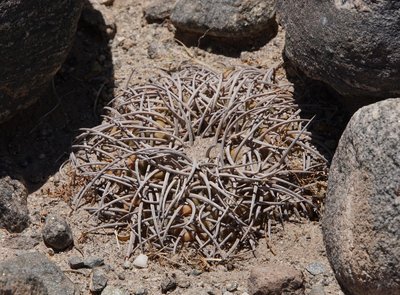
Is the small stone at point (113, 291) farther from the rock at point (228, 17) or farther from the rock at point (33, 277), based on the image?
the rock at point (228, 17)

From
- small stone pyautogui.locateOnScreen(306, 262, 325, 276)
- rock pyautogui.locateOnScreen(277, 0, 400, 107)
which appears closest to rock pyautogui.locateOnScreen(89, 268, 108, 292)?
small stone pyautogui.locateOnScreen(306, 262, 325, 276)

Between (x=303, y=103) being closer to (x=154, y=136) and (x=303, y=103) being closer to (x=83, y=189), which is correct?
(x=154, y=136)

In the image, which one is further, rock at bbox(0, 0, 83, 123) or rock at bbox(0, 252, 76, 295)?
rock at bbox(0, 0, 83, 123)

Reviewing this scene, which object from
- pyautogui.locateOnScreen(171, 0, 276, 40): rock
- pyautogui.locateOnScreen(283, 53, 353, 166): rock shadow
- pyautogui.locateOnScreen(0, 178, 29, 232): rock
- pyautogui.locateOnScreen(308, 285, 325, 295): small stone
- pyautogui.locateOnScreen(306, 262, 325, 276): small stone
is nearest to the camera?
pyautogui.locateOnScreen(308, 285, 325, 295): small stone

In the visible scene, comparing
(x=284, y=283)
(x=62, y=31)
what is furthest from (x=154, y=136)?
(x=284, y=283)

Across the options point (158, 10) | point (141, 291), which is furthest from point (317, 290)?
point (158, 10)

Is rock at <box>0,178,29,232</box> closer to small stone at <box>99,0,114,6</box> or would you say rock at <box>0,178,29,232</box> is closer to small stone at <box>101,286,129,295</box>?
small stone at <box>101,286,129,295</box>
